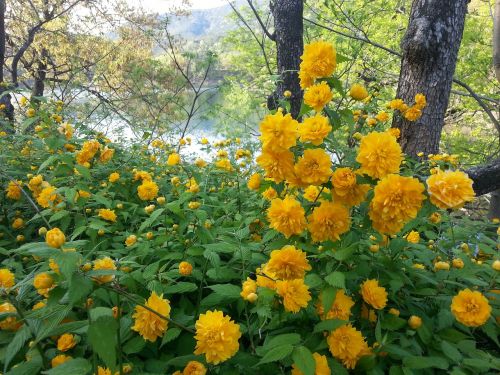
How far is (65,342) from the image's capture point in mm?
1026

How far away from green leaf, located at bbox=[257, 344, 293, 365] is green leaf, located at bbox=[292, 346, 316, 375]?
23mm

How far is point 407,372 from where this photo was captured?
95 centimetres

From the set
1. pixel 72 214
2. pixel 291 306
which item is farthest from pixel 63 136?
pixel 291 306

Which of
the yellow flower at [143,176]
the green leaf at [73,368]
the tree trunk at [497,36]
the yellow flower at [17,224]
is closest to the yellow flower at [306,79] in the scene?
the green leaf at [73,368]

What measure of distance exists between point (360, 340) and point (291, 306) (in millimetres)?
232

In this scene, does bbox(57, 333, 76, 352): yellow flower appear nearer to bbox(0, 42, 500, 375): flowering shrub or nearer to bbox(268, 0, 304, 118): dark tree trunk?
bbox(0, 42, 500, 375): flowering shrub

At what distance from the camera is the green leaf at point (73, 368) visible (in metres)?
0.84

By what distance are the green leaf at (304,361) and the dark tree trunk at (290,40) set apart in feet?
10.0

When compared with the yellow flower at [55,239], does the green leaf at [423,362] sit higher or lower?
higher

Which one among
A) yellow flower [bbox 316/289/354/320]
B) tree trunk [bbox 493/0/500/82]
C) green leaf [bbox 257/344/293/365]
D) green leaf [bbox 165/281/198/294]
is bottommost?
green leaf [bbox 257/344/293/365]

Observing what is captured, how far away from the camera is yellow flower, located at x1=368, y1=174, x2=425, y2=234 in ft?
3.00

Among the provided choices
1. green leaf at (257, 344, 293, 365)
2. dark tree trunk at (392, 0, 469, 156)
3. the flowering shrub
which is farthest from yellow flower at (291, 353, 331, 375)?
dark tree trunk at (392, 0, 469, 156)

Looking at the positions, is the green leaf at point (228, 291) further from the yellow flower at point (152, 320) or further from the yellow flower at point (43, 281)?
the yellow flower at point (43, 281)

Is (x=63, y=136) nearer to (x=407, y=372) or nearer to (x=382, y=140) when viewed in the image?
(x=382, y=140)
